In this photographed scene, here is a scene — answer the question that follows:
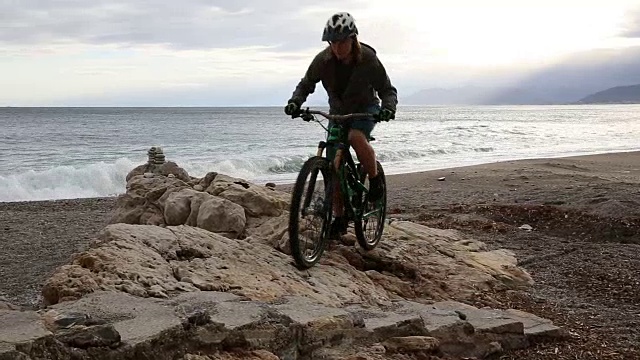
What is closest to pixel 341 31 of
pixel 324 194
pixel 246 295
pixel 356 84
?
pixel 356 84

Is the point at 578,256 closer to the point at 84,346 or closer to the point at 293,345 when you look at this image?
the point at 293,345

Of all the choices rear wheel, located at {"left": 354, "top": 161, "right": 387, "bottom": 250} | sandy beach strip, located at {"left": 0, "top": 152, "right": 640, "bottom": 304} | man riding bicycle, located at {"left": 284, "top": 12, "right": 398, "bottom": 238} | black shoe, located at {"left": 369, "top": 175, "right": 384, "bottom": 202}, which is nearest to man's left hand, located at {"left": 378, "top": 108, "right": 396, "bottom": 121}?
man riding bicycle, located at {"left": 284, "top": 12, "right": 398, "bottom": 238}

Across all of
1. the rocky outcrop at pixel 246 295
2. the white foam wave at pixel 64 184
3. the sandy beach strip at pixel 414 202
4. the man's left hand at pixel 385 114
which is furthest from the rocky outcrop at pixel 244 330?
the white foam wave at pixel 64 184

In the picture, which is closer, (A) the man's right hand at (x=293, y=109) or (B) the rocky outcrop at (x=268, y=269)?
(B) the rocky outcrop at (x=268, y=269)

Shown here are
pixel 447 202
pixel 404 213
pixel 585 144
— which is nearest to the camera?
pixel 404 213

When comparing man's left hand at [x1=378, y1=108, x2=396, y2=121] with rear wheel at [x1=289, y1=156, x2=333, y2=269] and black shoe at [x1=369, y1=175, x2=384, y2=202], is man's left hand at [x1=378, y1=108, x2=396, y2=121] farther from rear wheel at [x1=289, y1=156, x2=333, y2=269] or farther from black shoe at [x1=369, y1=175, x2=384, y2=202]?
black shoe at [x1=369, y1=175, x2=384, y2=202]

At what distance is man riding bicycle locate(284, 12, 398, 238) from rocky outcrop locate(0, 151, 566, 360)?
0.81 m

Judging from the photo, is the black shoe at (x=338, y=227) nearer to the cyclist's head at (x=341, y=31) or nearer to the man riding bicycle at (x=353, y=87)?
the man riding bicycle at (x=353, y=87)

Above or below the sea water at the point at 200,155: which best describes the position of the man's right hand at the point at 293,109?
above

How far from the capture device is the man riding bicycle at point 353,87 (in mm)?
5199

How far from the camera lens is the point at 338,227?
5.70m

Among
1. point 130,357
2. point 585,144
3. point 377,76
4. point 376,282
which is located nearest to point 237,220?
point 376,282

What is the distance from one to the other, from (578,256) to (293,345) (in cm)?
447

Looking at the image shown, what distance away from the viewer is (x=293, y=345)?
11.6ft
